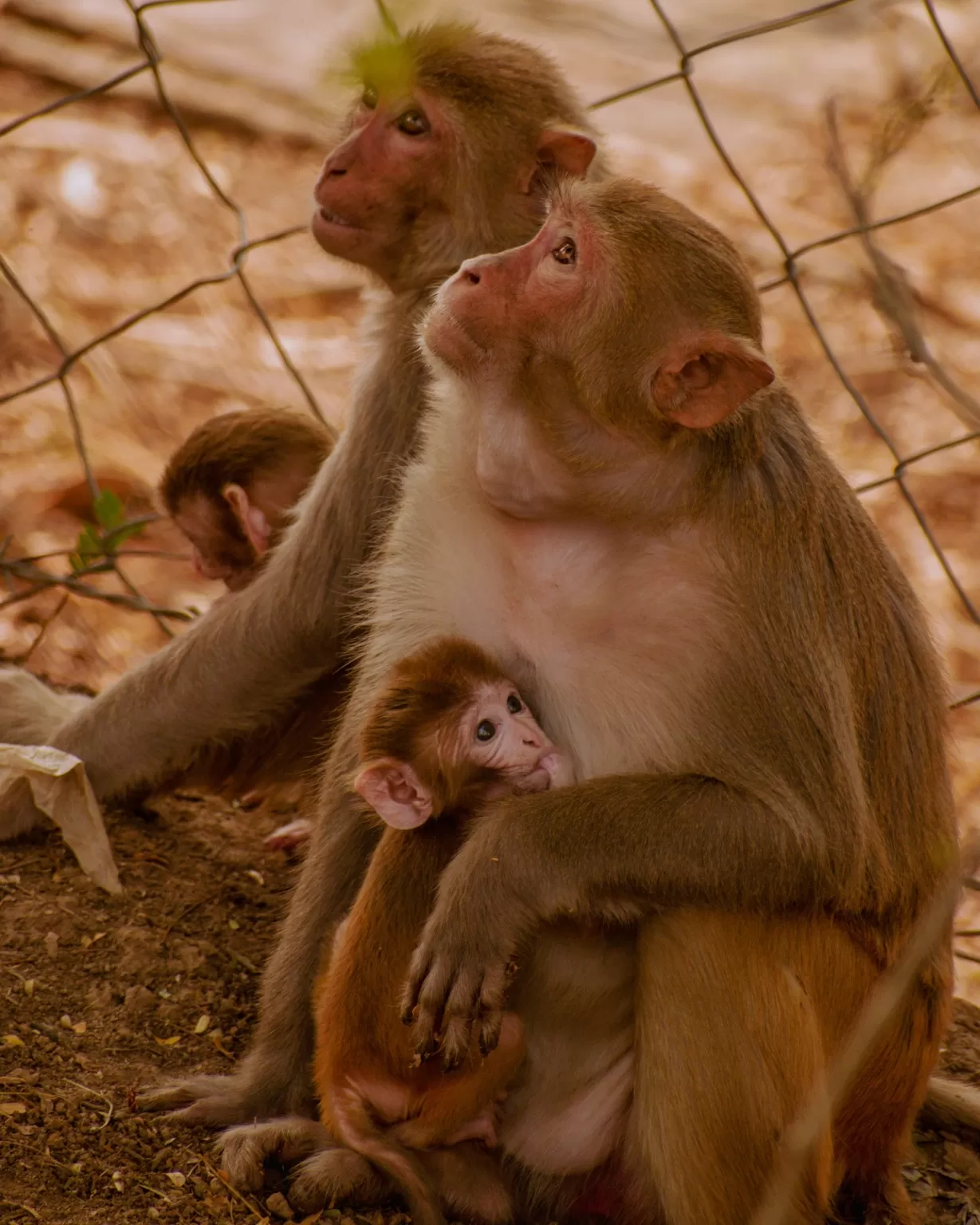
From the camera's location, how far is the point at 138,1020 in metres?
3.66

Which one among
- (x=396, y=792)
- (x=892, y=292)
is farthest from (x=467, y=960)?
(x=892, y=292)

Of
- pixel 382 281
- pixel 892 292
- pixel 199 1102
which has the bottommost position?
pixel 199 1102

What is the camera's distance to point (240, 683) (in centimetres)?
415

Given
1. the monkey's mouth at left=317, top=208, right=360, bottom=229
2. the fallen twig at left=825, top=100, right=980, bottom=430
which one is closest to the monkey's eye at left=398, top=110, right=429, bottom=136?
the monkey's mouth at left=317, top=208, right=360, bottom=229

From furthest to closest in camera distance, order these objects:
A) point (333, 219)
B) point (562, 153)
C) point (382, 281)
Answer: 1. point (382, 281)
2. point (333, 219)
3. point (562, 153)

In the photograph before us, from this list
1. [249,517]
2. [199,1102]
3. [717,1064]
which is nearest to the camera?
[717,1064]

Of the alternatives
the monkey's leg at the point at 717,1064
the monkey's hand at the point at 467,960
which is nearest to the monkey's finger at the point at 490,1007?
the monkey's hand at the point at 467,960

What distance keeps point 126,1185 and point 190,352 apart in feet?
16.4

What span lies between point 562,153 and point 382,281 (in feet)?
1.81

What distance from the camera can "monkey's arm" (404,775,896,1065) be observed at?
9.82 ft

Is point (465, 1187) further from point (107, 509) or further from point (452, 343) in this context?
point (107, 509)

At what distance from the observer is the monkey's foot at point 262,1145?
3240mm

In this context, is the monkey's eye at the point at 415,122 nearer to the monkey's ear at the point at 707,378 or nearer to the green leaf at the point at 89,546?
the monkey's ear at the point at 707,378

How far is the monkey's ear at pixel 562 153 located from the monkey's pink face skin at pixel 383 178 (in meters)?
0.21
